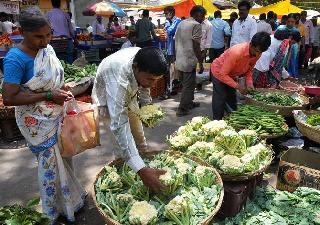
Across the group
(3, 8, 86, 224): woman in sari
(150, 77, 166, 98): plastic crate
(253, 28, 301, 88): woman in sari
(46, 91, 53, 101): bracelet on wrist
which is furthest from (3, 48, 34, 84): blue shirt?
(150, 77, 166, 98): plastic crate

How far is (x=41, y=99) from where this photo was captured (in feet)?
9.04

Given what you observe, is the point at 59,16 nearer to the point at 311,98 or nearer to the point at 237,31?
the point at 237,31

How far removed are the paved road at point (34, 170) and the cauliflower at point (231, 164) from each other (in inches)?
46.0

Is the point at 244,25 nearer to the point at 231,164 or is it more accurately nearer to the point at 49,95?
the point at 231,164

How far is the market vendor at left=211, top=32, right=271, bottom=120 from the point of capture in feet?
14.3

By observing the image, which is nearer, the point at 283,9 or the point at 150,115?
the point at 150,115

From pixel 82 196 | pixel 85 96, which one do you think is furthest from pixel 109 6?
pixel 82 196

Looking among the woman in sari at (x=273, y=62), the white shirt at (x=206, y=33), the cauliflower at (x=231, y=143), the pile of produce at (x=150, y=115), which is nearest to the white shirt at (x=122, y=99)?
the pile of produce at (x=150, y=115)

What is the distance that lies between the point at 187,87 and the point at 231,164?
3.72 meters

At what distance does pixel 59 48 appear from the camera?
850 cm

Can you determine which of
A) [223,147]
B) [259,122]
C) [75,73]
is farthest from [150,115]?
[75,73]

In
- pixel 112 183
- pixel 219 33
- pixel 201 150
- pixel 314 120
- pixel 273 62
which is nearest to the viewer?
pixel 112 183

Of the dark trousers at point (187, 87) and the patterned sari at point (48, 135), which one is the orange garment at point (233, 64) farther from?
the patterned sari at point (48, 135)

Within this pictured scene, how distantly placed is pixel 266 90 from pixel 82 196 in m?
3.74
